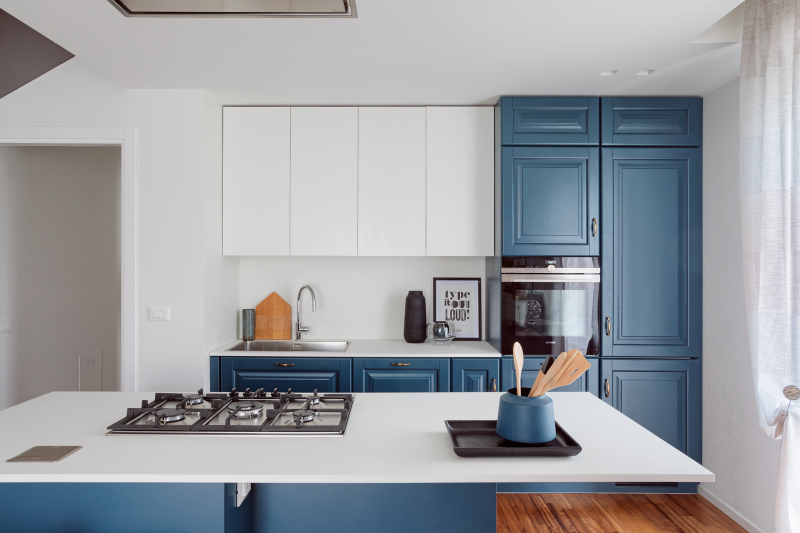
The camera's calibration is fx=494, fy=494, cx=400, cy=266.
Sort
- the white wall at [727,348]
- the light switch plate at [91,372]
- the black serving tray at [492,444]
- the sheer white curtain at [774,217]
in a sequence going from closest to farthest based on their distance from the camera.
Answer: the black serving tray at [492,444], the sheer white curtain at [774,217], the white wall at [727,348], the light switch plate at [91,372]

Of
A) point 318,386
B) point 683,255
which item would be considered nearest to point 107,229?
point 318,386

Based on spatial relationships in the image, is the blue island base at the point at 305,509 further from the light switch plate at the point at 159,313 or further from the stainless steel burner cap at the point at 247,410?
the light switch plate at the point at 159,313

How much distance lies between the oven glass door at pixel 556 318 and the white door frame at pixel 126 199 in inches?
87.8

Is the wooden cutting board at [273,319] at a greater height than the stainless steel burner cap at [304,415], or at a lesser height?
Result: greater

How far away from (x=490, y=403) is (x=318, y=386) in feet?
4.69

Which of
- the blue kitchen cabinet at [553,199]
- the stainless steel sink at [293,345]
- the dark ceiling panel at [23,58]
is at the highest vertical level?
the dark ceiling panel at [23,58]

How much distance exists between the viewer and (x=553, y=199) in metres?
3.02

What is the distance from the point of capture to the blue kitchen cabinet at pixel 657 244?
301 centimetres

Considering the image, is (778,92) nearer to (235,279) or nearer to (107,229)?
(235,279)

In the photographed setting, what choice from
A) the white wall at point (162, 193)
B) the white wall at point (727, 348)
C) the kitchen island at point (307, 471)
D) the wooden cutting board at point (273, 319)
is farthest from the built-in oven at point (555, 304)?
the white wall at point (162, 193)

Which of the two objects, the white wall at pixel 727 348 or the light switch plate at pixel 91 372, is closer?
the white wall at pixel 727 348

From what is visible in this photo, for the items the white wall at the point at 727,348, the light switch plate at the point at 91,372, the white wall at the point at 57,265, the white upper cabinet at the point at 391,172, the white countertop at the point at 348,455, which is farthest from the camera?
the light switch plate at the point at 91,372

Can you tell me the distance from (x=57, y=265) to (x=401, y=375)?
2996 millimetres

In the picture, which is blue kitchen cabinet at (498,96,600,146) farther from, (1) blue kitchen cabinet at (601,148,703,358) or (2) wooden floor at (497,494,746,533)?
(2) wooden floor at (497,494,746,533)
